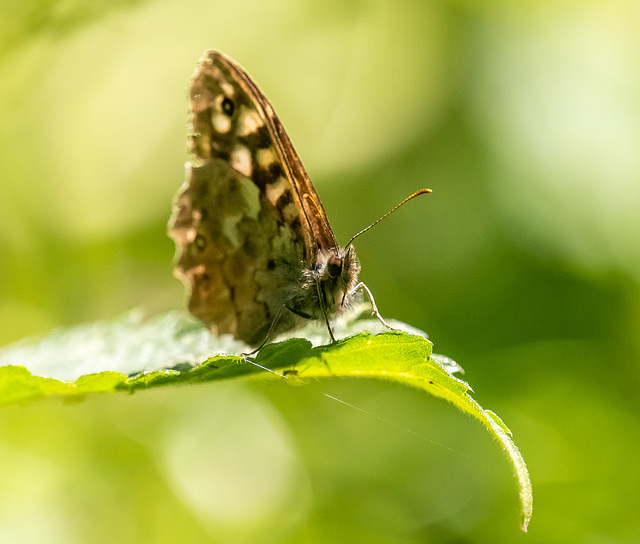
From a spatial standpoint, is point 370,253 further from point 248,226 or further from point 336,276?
point 336,276

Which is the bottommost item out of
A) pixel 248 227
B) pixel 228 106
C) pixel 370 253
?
pixel 370 253

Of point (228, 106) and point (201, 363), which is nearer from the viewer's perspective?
point (201, 363)

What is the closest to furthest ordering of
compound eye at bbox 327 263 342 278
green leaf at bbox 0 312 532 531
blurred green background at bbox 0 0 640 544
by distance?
green leaf at bbox 0 312 532 531 → compound eye at bbox 327 263 342 278 → blurred green background at bbox 0 0 640 544

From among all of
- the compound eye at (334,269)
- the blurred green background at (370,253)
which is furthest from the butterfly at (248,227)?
the blurred green background at (370,253)

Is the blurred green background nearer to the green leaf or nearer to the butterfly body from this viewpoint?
the butterfly body

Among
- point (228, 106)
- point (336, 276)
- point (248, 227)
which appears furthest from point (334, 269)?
point (228, 106)

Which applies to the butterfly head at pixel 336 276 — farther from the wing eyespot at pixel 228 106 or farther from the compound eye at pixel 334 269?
the wing eyespot at pixel 228 106

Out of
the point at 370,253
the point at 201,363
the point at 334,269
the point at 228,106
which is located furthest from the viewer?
the point at 370,253

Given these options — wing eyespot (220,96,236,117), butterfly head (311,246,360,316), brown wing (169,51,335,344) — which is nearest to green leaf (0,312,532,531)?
butterfly head (311,246,360,316)
